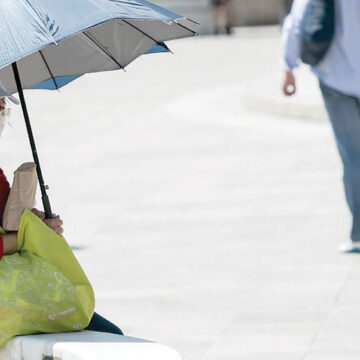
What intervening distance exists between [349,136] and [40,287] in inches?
161

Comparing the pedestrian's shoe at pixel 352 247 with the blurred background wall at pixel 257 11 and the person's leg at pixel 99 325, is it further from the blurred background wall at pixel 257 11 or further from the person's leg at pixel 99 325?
the blurred background wall at pixel 257 11

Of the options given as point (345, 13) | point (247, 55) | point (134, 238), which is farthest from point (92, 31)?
point (247, 55)

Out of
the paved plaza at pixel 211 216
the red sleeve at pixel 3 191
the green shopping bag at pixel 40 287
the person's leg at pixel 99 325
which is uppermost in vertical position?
the red sleeve at pixel 3 191

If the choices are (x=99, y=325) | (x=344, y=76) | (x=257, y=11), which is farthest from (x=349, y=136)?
(x=257, y=11)

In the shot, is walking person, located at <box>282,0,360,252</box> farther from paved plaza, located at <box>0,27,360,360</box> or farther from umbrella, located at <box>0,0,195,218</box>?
umbrella, located at <box>0,0,195,218</box>

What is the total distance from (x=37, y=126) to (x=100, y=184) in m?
5.27

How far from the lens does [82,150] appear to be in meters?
13.8

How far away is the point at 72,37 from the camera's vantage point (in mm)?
4617

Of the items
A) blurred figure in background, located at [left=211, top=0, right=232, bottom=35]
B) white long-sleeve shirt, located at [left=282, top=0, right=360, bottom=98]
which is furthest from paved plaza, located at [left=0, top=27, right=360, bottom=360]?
blurred figure in background, located at [left=211, top=0, right=232, bottom=35]

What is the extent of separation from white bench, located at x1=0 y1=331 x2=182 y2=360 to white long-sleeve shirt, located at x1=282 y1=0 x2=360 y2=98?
3.91 meters

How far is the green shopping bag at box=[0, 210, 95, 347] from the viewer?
154 inches

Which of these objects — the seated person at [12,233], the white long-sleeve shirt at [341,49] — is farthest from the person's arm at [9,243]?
the white long-sleeve shirt at [341,49]

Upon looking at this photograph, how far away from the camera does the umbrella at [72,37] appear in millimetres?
3807

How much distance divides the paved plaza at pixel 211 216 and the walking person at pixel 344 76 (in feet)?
1.75
